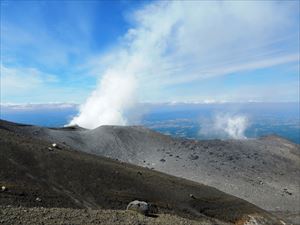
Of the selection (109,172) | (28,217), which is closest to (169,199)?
(109,172)

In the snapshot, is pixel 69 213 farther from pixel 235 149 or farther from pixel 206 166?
pixel 235 149

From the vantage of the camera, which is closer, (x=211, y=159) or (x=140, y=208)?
(x=140, y=208)

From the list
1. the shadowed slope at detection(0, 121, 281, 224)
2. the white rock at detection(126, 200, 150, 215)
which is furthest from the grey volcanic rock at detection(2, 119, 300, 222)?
the white rock at detection(126, 200, 150, 215)

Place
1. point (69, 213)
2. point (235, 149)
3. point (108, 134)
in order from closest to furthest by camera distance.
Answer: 1. point (69, 213)
2. point (108, 134)
3. point (235, 149)

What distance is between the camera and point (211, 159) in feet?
247

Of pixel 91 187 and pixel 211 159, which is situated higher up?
pixel 211 159

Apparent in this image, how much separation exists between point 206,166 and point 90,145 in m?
25.0

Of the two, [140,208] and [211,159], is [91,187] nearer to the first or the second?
[140,208]

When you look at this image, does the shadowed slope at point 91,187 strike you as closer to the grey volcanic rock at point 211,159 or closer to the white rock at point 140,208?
the white rock at point 140,208

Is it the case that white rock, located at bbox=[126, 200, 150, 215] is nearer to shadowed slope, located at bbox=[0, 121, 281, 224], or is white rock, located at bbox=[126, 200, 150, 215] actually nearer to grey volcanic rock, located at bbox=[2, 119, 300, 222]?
shadowed slope, located at bbox=[0, 121, 281, 224]

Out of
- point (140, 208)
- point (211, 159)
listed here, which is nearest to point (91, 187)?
point (140, 208)

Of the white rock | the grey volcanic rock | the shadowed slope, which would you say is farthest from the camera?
the grey volcanic rock

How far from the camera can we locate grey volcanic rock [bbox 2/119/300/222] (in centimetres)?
6044

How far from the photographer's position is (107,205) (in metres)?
29.8
